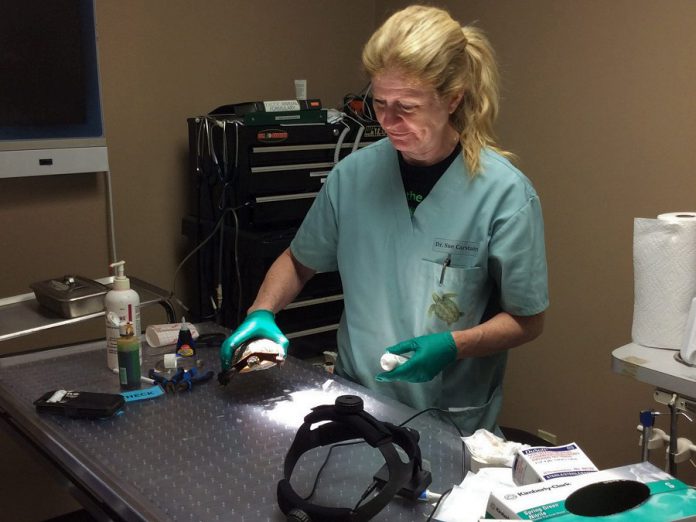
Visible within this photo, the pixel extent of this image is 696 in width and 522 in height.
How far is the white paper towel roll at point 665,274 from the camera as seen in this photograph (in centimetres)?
137

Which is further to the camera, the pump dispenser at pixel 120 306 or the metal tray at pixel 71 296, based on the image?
the metal tray at pixel 71 296

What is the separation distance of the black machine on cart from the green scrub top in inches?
31.8

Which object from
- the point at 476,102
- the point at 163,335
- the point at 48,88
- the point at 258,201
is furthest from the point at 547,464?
the point at 48,88

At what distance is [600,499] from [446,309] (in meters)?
0.62

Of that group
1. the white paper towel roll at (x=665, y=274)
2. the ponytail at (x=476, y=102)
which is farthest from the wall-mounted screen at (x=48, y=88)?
the white paper towel roll at (x=665, y=274)

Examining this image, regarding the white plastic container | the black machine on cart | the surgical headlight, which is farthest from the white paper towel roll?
the black machine on cart

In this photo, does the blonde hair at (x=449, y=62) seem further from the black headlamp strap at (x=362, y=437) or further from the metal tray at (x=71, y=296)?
the metal tray at (x=71, y=296)

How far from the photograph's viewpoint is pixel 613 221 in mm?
2336

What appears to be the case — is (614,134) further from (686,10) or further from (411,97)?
(411,97)

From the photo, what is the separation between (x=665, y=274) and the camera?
4.54ft

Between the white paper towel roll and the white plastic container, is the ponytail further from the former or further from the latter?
the white plastic container

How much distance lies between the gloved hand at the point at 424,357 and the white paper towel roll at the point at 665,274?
0.40 m

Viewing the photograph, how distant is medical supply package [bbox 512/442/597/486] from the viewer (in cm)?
95

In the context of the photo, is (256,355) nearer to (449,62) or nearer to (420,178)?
(420,178)
